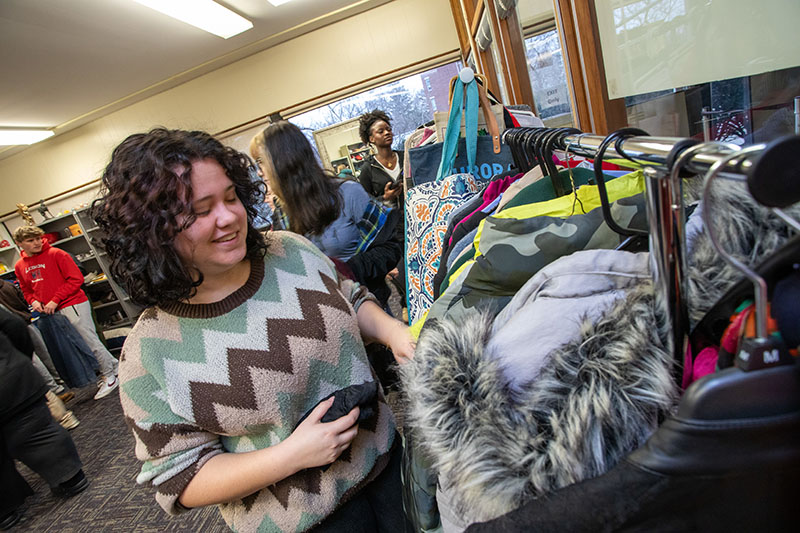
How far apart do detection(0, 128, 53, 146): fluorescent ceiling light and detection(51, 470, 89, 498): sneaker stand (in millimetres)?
5551

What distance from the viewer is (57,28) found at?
3727 mm

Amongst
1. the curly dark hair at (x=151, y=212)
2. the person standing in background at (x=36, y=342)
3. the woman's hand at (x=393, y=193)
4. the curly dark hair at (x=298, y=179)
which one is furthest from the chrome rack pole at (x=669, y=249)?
the person standing in background at (x=36, y=342)

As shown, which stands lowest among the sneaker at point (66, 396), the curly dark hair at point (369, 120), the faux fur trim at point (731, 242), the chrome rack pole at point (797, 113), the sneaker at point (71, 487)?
the sneaker at point (71, 487)

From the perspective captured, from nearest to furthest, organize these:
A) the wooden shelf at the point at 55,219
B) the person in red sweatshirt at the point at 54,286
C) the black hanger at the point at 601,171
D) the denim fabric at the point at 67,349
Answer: the black hanger at the point at 601,171
the person in red sweatshirt at the point at 54,286
the denim fabric at the point at 67,349
the wooden shelf at the point at 55,219

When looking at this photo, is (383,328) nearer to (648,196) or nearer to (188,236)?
(188,236)

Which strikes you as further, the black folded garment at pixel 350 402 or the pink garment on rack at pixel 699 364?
the black folded garment at pixel 350 402

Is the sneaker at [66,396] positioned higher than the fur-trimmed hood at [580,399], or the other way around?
the fur-trimmed hood at [580,399]

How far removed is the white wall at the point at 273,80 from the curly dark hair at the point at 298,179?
147 inches

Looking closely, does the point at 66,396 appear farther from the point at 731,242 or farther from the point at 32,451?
the point at 731,242

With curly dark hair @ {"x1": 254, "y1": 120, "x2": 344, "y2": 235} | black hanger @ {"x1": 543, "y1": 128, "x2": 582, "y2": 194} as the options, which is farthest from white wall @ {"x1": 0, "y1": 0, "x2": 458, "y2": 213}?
black hanger @ {"x1": 543, "y1": 128, "x2": 582, "y2": 194}

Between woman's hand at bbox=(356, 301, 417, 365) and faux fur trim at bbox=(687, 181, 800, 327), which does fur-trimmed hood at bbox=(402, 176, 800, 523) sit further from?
woman's hand at bbox=(356, 301, 417, 365)

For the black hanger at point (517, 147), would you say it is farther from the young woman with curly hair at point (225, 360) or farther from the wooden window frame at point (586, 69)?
the young woman with curly hair at point (225, 360)

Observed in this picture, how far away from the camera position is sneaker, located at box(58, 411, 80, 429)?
12.3 ft

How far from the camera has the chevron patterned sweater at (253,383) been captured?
0.82 m
